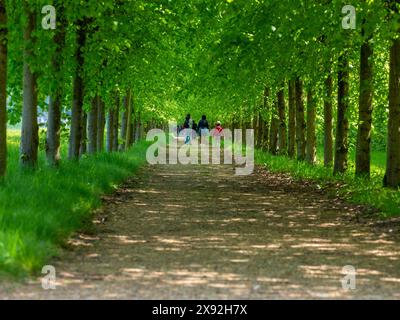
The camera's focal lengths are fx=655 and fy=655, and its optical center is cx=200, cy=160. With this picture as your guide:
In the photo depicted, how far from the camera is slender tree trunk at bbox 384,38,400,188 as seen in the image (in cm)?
1407

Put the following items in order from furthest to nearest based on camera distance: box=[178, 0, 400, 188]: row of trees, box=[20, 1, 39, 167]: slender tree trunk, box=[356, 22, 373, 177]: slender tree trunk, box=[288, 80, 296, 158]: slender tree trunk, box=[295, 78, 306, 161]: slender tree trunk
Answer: box=[288, 80, 296, 158]: slender tree trunk, box=[295, 78, 306, 161]: slender tree trunk, box=[356, 22, 373, 177]: slender tree trunk, box=[20, 1, 39, 167]: slender tree trunk, box=[178, 0, 400, 188]: row of trees

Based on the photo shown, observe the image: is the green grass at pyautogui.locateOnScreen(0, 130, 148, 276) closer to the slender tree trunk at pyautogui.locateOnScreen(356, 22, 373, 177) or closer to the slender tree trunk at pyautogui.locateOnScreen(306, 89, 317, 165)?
the slender tree trunk at pyautogui.locateOnScreen(356, 22, 373, 177)

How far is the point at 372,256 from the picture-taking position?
27.5ft

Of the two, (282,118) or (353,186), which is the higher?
(282,118)

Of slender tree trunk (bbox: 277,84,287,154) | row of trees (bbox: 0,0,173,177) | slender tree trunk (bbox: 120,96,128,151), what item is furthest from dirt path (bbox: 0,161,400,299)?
slender tree trunk (bbox: 120,96,128,151)

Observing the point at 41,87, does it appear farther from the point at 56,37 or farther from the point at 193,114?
the point at 193,114

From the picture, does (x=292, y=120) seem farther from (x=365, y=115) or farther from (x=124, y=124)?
(x=365, y=115)

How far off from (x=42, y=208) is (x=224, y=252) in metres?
2.75

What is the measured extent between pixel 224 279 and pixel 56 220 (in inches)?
121

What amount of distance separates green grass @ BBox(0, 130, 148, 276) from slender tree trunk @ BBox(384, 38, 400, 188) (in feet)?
20.4

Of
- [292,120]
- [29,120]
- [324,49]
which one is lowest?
[29,120]

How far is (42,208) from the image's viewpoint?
934 cm

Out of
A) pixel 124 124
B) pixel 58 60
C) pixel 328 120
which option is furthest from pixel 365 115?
pixel 124 124
